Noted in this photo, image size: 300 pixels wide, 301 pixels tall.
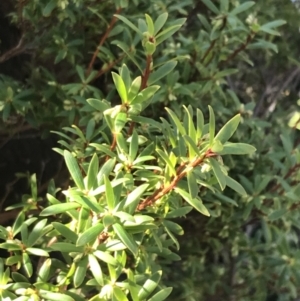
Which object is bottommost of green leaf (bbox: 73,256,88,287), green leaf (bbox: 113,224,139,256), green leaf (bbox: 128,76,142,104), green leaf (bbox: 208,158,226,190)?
green leaf (bbox: 73,256,88,287)

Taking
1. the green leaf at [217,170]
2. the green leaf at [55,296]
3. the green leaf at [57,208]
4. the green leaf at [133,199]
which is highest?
the green leaf at [217,170]

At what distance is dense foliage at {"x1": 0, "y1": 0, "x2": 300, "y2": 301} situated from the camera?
2.02 feet

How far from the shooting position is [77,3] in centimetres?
89

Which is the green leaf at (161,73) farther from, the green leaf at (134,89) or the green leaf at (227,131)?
the green leaf at (227,131)

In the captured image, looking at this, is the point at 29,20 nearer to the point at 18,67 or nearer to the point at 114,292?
the point at 18,67

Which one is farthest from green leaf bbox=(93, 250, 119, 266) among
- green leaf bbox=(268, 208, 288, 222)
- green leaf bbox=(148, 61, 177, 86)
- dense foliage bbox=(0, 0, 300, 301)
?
green leaf bbox=(268, 208, 288, 222)

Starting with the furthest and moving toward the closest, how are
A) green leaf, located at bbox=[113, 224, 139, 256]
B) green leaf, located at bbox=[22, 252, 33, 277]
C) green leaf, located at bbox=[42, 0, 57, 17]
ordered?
1. green leaf, located at bbox=[42, 0, 57, 17]
2. green leaf, located at bbox=[22, 252, 33, 277]
3. green leaf, located at bbox=[113, 224, 139, 256]

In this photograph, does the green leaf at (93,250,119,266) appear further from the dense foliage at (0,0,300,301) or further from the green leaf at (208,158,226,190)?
the green leaf at (208,158,226,190)

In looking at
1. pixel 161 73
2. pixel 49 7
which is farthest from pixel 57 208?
pixel 49 7

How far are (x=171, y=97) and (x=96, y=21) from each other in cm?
23

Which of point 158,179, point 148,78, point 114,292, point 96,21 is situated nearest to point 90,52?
point 96,21

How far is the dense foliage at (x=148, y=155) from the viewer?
61cm

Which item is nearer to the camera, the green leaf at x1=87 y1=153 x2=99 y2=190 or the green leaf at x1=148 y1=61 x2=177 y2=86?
the green leaf at x1=87 y1=153 x2=99 y2=190


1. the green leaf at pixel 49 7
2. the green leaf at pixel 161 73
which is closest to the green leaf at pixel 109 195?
the green leaf at pixel 161 73
